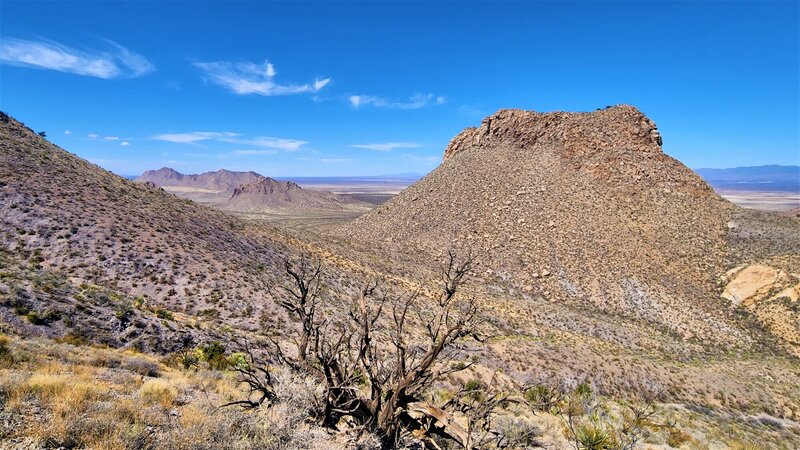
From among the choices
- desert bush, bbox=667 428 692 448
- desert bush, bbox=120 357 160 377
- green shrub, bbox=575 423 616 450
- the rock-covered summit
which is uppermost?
the rock-covered summit

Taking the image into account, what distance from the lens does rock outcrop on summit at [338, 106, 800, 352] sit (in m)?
35.3

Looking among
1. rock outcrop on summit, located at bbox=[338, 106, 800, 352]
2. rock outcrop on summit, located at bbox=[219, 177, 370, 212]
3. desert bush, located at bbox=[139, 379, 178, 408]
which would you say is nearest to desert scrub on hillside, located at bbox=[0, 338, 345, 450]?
desert bush, located at bbox=[139, 379, 178, 408]

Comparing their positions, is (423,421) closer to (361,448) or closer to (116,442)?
(361,448)

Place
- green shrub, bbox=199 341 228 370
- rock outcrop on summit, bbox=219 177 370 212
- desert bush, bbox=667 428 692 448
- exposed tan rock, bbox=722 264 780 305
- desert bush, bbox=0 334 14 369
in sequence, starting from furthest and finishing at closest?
rock outcrop on summit, bbox=219 177 370 212
exposed tan rock, bbox=722 264 780 305
green shrub, bbox=199 341 228 370
desert bush, bbox=667 428 692 448
desert bush, bbox=0 334 14 369

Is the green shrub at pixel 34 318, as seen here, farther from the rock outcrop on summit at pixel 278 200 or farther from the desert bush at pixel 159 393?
the rock outcrop on summit at pixel 278 200

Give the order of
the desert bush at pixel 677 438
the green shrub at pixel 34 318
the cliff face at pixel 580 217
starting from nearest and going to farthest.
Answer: the green shrub at pixel 34 318 → the desert bush at pixel 677 438 → the cliff face at pixel 580 217

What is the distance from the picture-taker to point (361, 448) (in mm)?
6773

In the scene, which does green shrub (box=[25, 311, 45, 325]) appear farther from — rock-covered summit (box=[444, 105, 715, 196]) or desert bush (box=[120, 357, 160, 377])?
rock-covered summit (box=[444, 105, 715, 196])

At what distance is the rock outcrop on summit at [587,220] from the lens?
1389 inches

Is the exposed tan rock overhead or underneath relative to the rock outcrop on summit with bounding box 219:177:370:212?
underneath

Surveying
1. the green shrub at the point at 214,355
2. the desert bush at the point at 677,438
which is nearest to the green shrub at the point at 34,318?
the green shrub at the point at 214,355

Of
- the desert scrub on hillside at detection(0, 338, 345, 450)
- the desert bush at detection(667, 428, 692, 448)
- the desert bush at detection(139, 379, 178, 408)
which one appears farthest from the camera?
the desert bush at detection(667, 428, 692, 448)

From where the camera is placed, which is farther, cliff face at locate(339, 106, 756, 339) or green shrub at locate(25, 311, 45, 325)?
cliff face at locate(339, 106, 756, 339)

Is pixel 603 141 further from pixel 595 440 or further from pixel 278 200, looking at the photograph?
pixel 278 200
